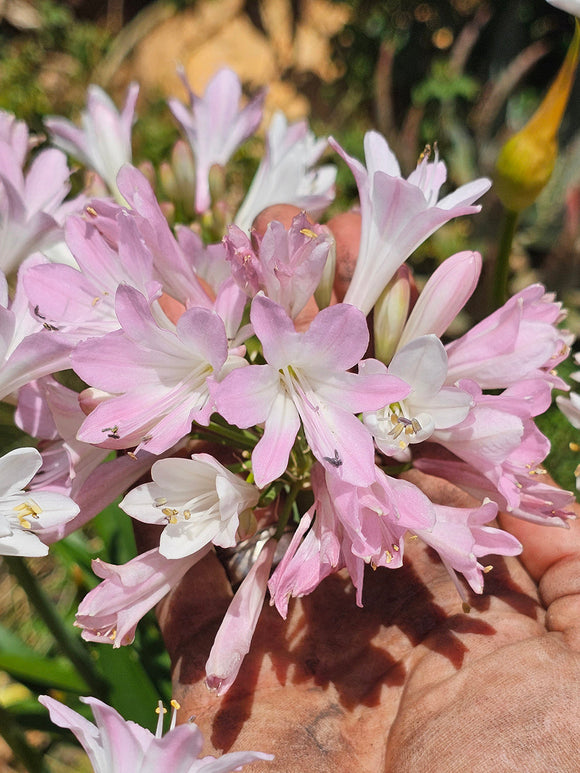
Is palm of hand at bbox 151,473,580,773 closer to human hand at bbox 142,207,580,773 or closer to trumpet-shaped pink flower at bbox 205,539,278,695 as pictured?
human hand at bbox 142,207,580,773

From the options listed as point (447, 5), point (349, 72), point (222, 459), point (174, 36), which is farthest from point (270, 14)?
point (222, 459)

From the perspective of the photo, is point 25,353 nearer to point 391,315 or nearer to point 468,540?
point 391,315

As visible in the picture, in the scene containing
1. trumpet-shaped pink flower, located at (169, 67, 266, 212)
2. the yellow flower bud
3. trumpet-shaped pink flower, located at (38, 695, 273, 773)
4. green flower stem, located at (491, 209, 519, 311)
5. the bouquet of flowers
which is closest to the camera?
trumpet-shaped pink flower, located at (38, 695, 273, 773)

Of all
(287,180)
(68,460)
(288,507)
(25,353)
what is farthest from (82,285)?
(287,180)

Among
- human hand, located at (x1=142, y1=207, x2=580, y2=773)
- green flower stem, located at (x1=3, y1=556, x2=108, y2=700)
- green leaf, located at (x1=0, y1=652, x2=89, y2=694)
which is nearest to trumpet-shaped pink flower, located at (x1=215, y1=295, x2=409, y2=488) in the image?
human hand, located at (x1=142, y1=207, x2=580, y2=773)

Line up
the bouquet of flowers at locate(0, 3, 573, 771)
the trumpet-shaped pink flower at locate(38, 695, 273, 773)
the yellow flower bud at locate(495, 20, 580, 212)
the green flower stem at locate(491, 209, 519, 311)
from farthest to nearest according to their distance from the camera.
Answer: the green flower stem at locate(491, 209, 519, 311) → the yellow flower bud at locate(495, 20, 580, 212) → the bouquet of flowers at locate(0, 3, 573, 771) → the trumpet-shaped pink flower at locate(38, 695, 273, 773)

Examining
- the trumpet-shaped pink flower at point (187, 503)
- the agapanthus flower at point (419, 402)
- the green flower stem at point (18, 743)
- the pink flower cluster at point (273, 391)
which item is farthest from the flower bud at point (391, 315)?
the green flower stem at point (18, 743)
